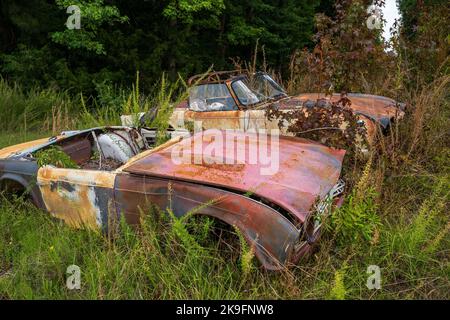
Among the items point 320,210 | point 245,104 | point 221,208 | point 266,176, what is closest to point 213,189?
point 221,208

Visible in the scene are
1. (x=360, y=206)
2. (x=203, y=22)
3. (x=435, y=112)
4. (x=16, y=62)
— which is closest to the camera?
(x=360, y=206)

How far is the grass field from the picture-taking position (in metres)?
2.94

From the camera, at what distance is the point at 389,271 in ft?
10.3

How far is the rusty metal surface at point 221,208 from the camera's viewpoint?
2805mm

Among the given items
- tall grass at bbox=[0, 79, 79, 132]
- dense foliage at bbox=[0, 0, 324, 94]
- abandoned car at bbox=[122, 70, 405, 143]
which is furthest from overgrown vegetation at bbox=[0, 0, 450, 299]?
dense foliage at bbox=[0, 0, 324, 94]

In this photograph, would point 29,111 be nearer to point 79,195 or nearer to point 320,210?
point 79,195

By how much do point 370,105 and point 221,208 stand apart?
3336 mm

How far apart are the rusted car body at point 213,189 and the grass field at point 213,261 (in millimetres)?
134

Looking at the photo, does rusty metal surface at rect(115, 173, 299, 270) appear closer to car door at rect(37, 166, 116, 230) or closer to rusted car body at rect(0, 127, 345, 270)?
rusted car body at rect(0, 127, 345, 270)

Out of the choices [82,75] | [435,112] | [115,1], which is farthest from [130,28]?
[435,112]

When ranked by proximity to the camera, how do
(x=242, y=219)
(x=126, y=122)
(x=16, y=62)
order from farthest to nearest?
(x=16, y=62) < (x=126, y=122) < (x=242, y=219)

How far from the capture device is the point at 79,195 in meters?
3.54

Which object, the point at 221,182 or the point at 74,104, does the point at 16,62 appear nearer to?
the point at 74,104

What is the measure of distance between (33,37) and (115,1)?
108 inches
